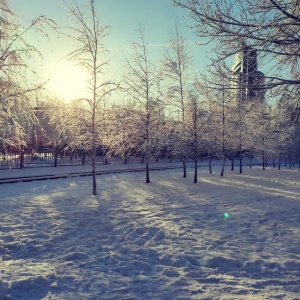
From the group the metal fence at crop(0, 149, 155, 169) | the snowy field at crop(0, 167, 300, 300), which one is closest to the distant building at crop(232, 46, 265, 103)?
the snowy field at crop(0, 167, 300, 300)

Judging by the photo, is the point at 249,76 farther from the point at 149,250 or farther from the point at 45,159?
the point at 45,159

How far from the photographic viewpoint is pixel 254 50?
5910 millimetres

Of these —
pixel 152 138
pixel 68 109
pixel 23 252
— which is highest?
pixel 68 109

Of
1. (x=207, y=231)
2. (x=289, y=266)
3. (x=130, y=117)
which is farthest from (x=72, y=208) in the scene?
(x=130, y=117)

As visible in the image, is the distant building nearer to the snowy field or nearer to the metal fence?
the snowy field

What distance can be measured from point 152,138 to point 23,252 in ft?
35.5

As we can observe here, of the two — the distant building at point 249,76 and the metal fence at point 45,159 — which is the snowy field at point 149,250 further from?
the metal fence at point 45,159

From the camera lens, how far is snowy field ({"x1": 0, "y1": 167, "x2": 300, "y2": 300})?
3502mm

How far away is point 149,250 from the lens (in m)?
4.88

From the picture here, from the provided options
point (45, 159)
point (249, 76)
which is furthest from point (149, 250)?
point (45, 159)

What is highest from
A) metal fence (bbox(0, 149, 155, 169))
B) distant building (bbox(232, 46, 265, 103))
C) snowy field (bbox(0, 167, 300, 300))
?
distant building (bbox(232, 46, 265, 103))

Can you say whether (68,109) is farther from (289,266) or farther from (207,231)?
(289,266)

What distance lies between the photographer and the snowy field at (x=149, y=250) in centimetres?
350

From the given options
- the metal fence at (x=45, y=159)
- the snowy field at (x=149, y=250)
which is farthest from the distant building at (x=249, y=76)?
the metal fence at (x=45, y=159)
